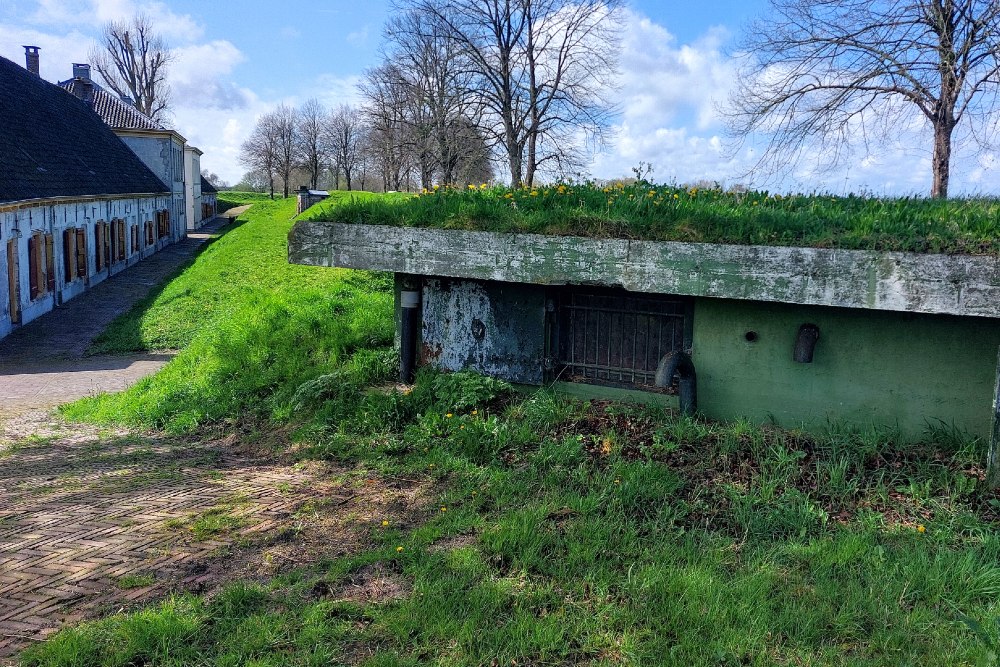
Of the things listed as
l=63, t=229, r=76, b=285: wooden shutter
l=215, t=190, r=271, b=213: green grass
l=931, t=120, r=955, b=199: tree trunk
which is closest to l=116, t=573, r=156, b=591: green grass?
l=931, t=120, r=955, b=199: tree trunk

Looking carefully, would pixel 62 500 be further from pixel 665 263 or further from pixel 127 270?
pixel 127 270

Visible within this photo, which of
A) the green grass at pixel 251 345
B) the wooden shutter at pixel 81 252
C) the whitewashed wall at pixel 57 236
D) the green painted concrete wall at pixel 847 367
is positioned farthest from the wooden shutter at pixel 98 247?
the green painted concrete wall at pixel 847 367

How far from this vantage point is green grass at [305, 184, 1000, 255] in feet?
18.1

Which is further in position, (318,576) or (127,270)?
(127,270)

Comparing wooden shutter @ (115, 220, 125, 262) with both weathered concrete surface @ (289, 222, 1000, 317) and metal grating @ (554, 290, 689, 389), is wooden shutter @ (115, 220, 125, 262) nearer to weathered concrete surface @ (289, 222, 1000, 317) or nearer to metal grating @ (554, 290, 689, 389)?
weathered concrete surface @ (289, 222, 1000, 317)

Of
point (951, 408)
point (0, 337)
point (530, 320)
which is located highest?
point (530, 320)

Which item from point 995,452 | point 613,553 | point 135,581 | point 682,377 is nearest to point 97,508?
point 135,581

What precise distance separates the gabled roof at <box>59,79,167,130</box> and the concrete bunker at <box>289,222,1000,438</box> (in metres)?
36.9

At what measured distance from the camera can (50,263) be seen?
766 inches

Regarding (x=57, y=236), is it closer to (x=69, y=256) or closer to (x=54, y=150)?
(x=69, y=256)

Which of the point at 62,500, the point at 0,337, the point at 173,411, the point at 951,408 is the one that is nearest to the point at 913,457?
the point at 951,408

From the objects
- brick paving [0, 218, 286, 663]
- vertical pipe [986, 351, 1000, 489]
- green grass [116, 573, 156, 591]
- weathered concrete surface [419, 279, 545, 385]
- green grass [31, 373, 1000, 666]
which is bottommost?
brick paving [0, 218, 286, 663]

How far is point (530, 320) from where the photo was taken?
Answer: 22.8ft

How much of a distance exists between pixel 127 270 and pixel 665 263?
2649 centimetres
